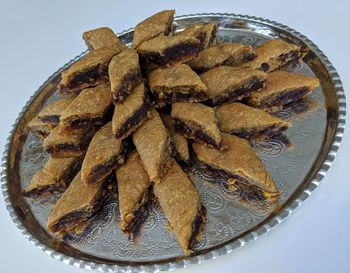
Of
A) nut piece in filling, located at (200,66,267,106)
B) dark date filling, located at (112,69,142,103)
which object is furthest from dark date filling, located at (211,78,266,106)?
dark date filling, located at (112,69,142,103)

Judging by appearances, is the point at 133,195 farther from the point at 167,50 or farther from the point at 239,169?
the point at 167,50

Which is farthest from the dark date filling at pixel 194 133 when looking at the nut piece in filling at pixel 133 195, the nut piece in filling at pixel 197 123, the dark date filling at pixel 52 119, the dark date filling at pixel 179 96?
the dark date filling at pixel 52 119

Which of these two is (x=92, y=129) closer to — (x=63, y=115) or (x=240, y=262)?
(x=63, y=115)

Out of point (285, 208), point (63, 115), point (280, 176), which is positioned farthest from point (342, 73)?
point (63, 115)

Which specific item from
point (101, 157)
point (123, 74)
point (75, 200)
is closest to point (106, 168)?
point (101, 157)

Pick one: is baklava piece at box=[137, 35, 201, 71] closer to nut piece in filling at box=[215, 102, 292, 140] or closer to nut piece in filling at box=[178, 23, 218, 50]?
nut piece in filling at box=[178, 23, 218, 50]

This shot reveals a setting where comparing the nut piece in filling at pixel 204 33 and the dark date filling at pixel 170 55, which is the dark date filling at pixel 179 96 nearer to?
the dark date filling at pixel 170 55
